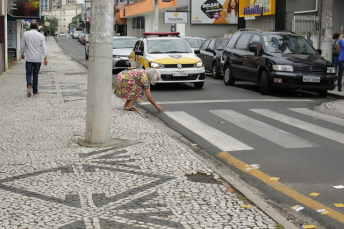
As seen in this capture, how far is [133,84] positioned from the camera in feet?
40.1

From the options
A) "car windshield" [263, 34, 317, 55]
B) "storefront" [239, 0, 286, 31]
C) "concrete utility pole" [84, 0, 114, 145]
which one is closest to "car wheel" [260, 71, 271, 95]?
"car windshield" [263, 34, 317, 55]

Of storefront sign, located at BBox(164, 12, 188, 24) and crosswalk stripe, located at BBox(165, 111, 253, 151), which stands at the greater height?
storefront sign, located at BBox(164, 12, 188, 24)

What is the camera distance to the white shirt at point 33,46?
45.7ft

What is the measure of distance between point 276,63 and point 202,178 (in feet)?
31.2

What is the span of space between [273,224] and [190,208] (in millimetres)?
811

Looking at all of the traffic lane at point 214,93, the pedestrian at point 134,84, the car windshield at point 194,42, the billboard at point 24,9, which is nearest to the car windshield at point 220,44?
the car windshield at point 194,42

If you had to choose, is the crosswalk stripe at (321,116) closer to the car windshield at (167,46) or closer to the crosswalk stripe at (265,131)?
the crosswalk stripe at (265,131)

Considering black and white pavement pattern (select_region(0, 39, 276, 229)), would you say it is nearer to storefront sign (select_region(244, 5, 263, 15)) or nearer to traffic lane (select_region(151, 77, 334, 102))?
traffic lane (select_region(151, 77, 334, 102))

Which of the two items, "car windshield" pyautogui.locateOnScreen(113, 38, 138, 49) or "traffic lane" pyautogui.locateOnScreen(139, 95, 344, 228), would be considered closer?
"traffic lane" pyautogui.locateOnScreen(139, 95, 344, 228)

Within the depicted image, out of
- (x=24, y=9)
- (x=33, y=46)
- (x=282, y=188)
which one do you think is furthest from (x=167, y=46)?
(x=24, y=9)

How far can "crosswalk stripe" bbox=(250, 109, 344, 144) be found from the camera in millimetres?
9398

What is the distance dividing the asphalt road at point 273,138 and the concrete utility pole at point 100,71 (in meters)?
1.55

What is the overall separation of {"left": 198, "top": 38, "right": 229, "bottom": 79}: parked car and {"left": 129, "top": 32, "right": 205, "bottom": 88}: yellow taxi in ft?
11.9

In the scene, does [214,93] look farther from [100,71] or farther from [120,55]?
[120,55]
